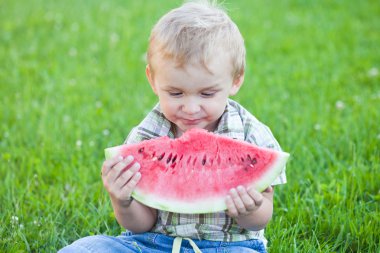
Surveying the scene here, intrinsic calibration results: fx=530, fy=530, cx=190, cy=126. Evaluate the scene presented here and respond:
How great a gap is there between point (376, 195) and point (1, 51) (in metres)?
4.73

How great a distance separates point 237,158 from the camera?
241 centimetres

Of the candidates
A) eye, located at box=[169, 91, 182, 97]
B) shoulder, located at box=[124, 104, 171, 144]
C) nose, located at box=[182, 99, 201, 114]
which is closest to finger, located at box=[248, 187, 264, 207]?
nose, located at box=[182, 99, 201, 114]

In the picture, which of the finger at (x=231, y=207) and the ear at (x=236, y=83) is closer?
the finger at (x=231, y=207)

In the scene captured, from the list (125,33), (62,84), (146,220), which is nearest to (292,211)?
(146,220)

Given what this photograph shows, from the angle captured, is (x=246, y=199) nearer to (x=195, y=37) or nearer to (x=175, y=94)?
(x=175, y=94)

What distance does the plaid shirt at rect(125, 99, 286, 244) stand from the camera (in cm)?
250

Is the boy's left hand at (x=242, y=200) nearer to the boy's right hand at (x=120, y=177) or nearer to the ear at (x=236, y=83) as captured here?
the boy's right hand at (x=120, y=177)

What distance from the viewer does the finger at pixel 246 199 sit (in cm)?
217

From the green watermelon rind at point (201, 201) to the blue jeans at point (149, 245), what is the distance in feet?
0.83

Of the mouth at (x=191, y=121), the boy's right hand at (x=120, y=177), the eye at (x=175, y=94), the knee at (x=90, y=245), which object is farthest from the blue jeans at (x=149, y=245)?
the eye at (x=175, y=94)

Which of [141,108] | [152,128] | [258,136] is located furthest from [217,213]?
[141,108]

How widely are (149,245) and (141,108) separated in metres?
2.31

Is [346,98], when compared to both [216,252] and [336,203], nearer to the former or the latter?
[336,203]

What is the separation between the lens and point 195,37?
7.75 ft
